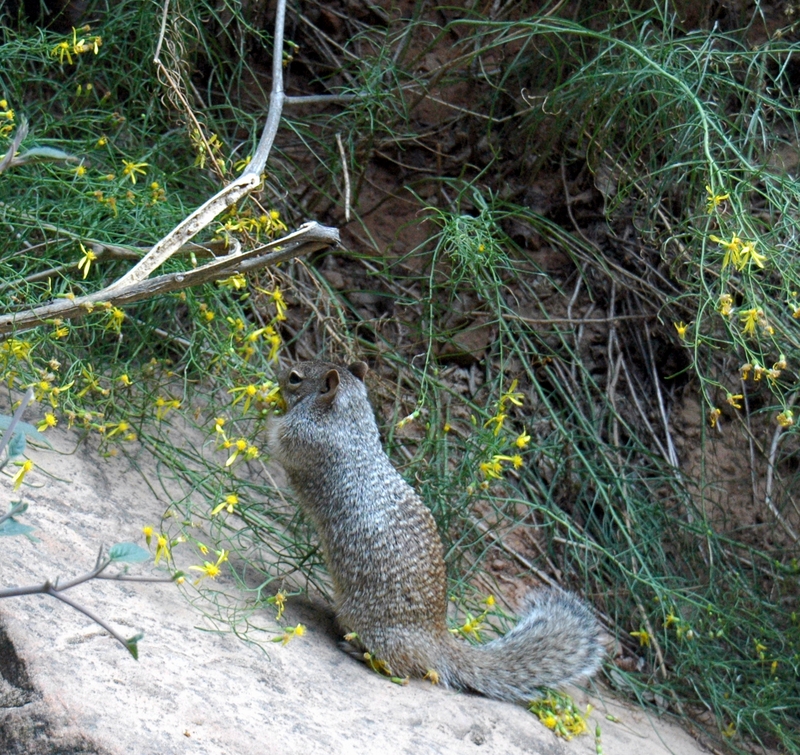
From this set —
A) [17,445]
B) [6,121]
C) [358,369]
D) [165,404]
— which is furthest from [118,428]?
[17,445]

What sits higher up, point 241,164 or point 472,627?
point 241,164

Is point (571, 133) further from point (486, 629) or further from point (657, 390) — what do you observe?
point (486, 629)

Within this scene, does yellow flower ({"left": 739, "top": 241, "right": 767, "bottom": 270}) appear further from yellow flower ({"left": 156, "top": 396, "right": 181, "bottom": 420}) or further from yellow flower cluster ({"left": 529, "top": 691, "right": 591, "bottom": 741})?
yellow flower ({"left": 156, "top": 396, "right": 181, "bottom": 420})

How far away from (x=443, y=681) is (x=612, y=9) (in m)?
2.85

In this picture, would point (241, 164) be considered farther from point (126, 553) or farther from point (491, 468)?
point (126, 553)

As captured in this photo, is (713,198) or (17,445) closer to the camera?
(17,445)

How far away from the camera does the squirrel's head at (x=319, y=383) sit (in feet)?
10.8

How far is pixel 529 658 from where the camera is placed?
3.13 meters

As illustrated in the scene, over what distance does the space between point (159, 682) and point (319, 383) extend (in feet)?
4.46

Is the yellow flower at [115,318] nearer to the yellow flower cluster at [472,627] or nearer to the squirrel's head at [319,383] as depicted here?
the squirrel's head at [319,383]

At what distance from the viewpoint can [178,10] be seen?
3785 millimetres

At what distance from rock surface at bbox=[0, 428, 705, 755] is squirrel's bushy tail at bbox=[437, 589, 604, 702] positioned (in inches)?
2.9

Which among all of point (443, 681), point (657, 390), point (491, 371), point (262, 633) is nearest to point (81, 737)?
point (262, 633)

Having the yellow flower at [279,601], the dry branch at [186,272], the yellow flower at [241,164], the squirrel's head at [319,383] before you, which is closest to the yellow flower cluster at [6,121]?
the dry branch at [186,272]
